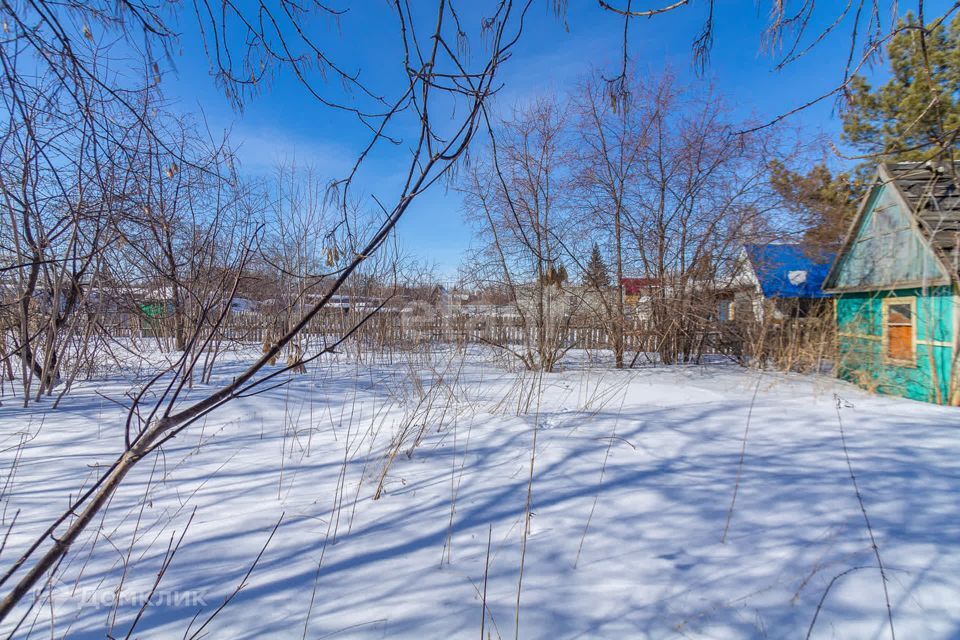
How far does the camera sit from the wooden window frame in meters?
7.04

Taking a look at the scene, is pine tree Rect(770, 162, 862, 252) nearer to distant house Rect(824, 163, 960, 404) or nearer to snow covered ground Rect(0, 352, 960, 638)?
distant house Rect(824, 163, 960, 404)

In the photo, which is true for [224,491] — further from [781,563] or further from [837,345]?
[837,345]

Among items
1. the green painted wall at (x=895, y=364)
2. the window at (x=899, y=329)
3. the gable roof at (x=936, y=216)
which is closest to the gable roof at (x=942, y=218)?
the gable roof at (x=936, y=216)

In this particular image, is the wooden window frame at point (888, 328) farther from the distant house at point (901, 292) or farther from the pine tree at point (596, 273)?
the pine tree at point (596, 273)

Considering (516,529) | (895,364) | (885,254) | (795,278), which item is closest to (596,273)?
(885,254)

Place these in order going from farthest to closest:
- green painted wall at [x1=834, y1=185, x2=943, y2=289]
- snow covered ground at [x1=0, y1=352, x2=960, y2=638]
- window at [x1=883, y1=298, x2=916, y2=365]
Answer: window at [x1=883, y1=298, x2=916, y2=365]
green painted wall at [x1=834, y1=185, x2=943, y2=289]
snow covered ground at [x1=0, y1=352, x2=960, y2=638]

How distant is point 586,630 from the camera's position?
1.36m

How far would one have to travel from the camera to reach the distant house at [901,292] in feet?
20.7

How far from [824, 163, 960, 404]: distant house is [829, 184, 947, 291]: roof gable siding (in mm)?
16

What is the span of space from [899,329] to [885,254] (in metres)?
1.52

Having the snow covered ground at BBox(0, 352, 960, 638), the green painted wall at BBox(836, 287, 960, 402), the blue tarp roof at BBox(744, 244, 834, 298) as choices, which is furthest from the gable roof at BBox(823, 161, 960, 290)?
the blue tarp roof at BBox(744, 244, 834, 298)

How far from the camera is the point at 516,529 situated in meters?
1.95

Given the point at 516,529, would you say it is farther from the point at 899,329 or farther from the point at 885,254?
the point at 885,254

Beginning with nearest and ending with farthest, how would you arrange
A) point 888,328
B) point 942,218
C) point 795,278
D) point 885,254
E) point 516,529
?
point 516,529
point 942,218
point 888,328
point 885,254
point 795,278
